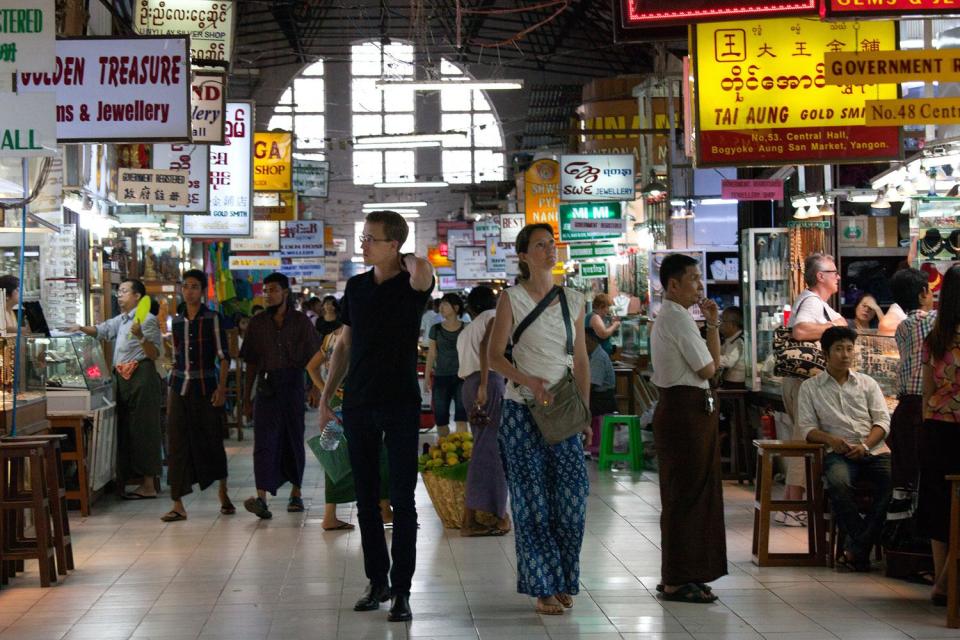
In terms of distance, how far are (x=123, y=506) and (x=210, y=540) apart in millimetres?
2164

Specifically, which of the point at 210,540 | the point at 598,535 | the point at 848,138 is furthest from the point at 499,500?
the point at 848,138

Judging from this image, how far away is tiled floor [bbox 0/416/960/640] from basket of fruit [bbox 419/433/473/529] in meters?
0.17

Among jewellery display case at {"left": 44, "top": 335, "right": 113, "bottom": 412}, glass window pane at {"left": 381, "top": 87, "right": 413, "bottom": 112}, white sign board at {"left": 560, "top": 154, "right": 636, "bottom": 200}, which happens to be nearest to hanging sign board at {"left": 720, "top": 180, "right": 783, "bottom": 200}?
white sign board at {"left": 560, "top": 154, "right": 636, "bottom": 200}

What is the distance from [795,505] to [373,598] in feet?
8.49

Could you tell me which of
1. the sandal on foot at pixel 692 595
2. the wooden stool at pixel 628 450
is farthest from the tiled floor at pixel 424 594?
the wooden stool at pixel 628 450

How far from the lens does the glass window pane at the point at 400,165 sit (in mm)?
46594

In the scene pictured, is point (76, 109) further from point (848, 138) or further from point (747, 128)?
point (848, 138)

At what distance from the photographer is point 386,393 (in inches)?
244

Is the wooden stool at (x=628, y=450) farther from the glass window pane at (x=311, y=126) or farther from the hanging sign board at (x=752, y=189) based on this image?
the glass window pane at (x=311, y=126)

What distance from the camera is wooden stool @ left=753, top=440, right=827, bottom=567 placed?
7.43 meters

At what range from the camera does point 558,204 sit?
23.1 meters

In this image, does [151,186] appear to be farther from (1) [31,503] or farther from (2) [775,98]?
(2) [775,98]

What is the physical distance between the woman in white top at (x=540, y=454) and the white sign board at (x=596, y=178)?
43.8 feet

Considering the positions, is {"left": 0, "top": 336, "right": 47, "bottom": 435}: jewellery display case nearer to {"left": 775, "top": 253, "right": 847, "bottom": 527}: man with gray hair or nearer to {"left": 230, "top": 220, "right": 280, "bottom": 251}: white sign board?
{"left": 775, "top": 253, "right": 847, "bottom": 527}: man with gray hair
